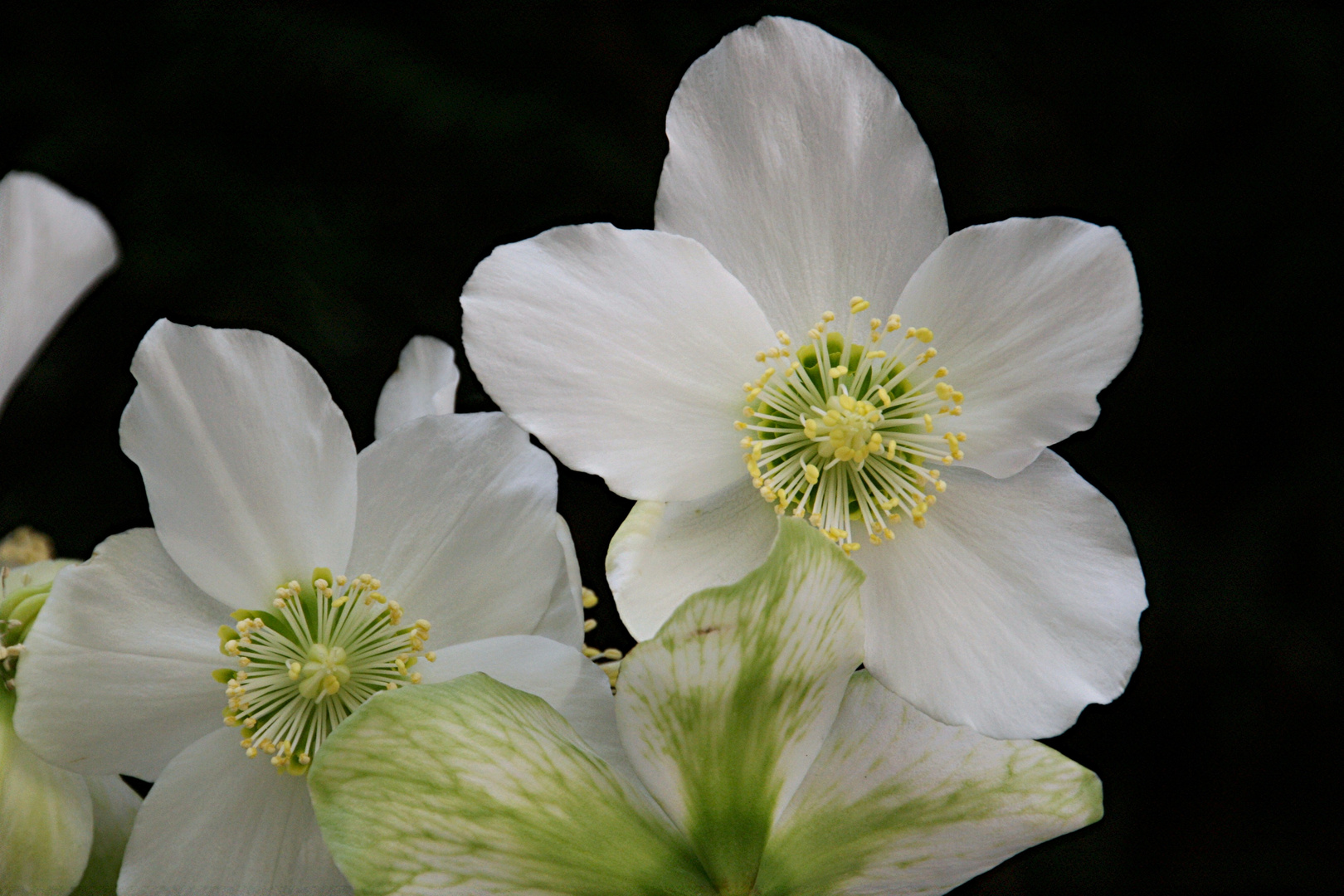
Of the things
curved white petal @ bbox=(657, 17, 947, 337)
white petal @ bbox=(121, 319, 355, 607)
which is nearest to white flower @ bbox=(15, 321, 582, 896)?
white petal @ bbox=(121, 319, 355, 607)

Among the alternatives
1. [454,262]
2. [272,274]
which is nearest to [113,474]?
[272,274]

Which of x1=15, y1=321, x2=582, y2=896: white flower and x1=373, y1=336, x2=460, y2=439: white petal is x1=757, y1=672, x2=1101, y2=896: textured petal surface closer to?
x1=15, y1=321, x2=582, y2=896: white flower

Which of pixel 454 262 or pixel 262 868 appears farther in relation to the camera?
pixel 454 262

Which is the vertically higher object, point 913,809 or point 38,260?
point 38,260

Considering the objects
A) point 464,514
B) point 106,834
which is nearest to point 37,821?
point 106,834

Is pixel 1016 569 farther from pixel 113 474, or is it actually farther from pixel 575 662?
pixel 113 474

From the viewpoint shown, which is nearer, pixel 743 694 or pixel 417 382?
pixel 743 694

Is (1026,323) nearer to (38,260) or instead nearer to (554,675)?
(554,675)

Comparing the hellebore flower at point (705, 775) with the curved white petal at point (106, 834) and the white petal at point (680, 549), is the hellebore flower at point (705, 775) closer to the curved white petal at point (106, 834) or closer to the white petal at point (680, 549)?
the white petal at point (680, 549)
